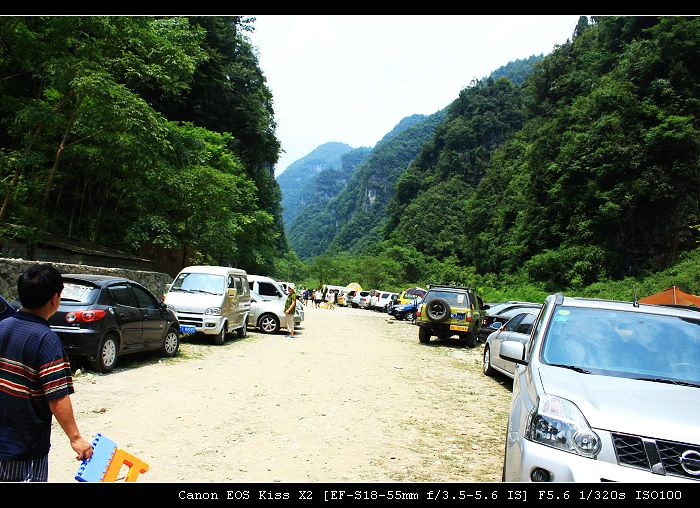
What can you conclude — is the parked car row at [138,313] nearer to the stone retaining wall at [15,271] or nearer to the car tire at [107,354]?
the car tire at [107,354]

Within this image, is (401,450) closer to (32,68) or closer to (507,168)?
(32,68)

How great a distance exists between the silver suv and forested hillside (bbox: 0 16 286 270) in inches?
585

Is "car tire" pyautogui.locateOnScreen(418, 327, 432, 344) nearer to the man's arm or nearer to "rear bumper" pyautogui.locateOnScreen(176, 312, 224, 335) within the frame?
"rear bumper" pyautogui.locateOnScreen(176, 312, 224, 335)

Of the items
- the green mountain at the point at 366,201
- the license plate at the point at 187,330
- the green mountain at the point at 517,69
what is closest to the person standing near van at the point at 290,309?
the license plate at the point at 187,330

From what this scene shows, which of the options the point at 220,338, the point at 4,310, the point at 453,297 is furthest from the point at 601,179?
the point at 4,310

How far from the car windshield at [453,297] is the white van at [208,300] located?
21.6 feet

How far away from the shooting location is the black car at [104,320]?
873 cm

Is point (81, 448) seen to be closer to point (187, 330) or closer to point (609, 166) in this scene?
point (187, 330)

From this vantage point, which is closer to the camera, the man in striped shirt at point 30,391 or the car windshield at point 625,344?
the man in striped shirt at point 30,391

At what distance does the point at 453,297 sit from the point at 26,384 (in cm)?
1610

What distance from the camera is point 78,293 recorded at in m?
9.12

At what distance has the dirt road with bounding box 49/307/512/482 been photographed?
4988 millimetres

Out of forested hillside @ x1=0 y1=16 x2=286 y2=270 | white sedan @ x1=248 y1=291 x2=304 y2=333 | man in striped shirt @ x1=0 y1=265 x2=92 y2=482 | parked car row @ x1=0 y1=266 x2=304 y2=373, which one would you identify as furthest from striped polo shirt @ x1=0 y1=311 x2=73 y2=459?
white sedan @ x1=248 y1=291 x2=304 y2=333
